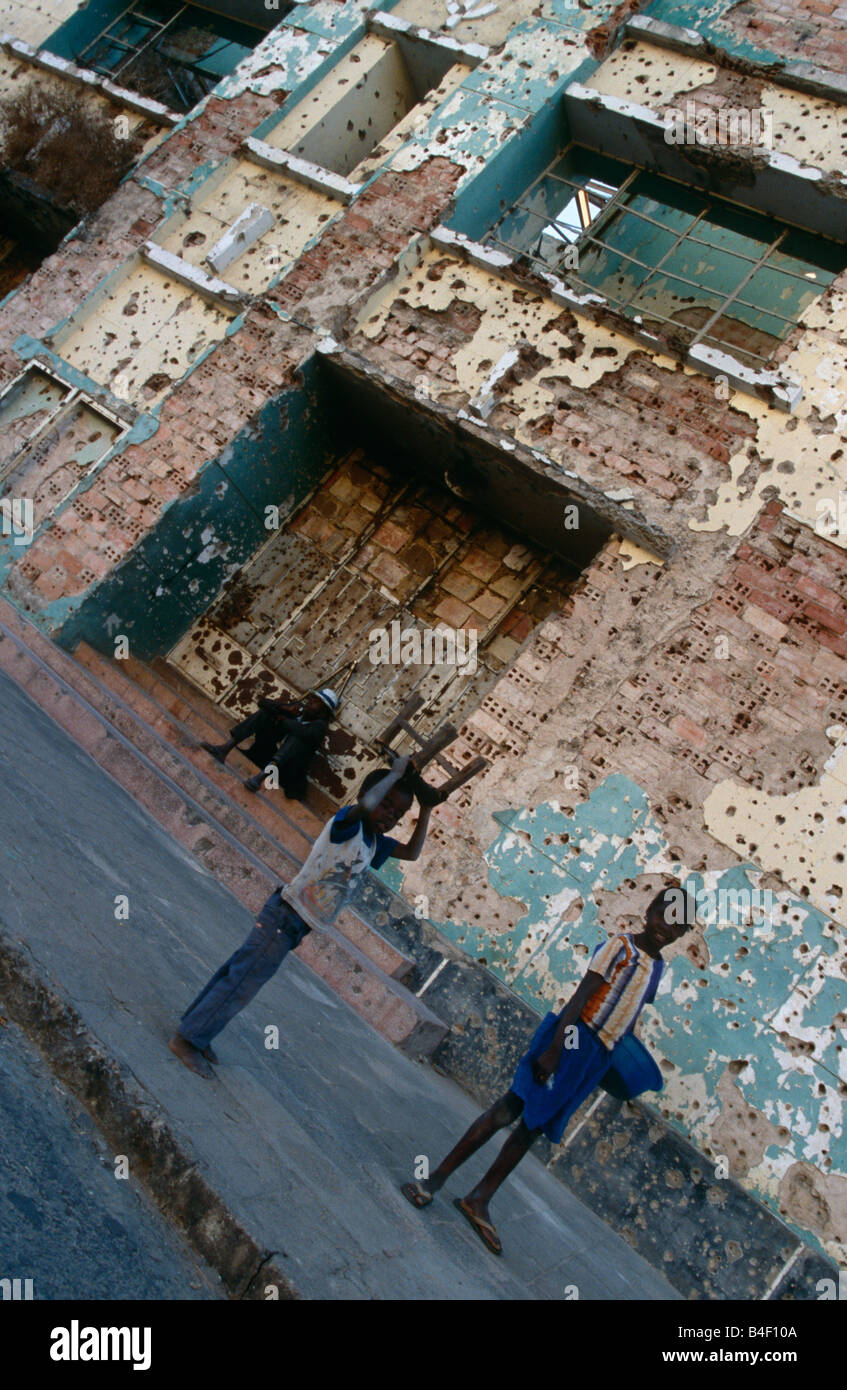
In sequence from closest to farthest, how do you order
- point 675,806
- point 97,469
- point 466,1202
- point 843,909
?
point 466,1202, point 843,909, point 675,806, point 97,469

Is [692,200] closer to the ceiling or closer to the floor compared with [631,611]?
closer to the ceiling

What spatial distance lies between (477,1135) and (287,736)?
3.01 metres

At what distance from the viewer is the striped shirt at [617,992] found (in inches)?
126

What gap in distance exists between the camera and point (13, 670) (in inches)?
209

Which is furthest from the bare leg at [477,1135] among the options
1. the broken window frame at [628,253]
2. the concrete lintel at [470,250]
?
the concrete lintel at [470,250]

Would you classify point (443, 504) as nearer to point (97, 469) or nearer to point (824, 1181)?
point (97, 469)

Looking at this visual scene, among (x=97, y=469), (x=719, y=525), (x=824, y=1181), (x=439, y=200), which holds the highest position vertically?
(x=439, y=200)

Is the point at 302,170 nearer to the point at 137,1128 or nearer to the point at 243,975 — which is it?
the point at 243,975

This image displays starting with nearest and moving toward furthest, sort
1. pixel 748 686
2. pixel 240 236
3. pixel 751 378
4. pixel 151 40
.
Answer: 1. pixel 748 686
2. pixel 751 378
3. pixel 240 236
4. pixel 151 40

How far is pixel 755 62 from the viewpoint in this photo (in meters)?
6.17

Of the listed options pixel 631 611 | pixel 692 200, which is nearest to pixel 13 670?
pixel 631 611

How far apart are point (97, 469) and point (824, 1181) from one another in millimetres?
5963

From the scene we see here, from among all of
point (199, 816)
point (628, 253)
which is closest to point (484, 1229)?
point (199, 816)
